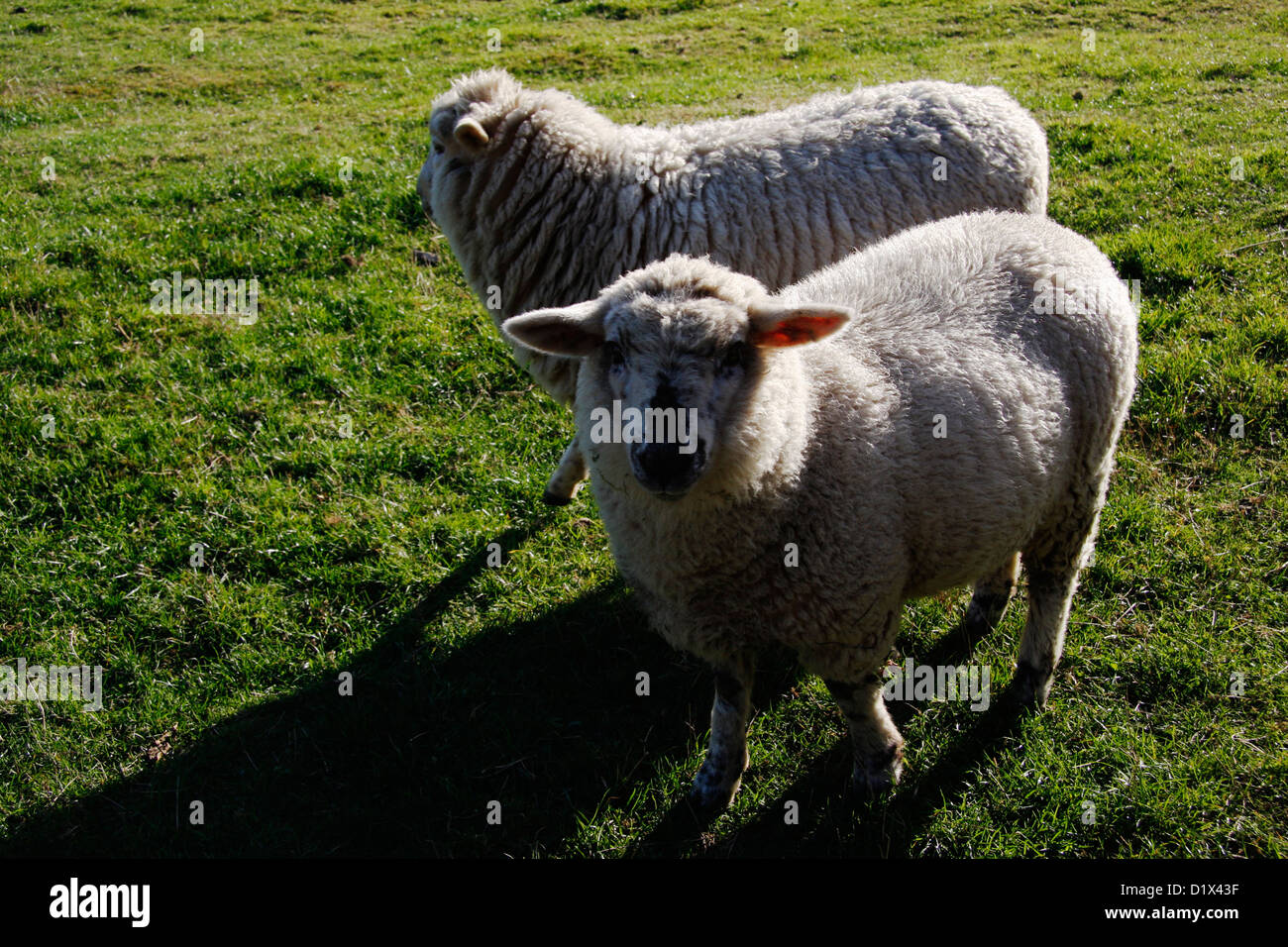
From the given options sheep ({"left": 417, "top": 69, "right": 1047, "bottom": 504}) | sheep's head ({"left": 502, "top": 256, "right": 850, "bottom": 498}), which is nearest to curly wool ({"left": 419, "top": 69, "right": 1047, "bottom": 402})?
sheep ({"left": 417, "top": 69, "right": 1047, "bottom": 504})

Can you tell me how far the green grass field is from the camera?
3.44 m

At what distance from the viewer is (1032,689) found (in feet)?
12.3

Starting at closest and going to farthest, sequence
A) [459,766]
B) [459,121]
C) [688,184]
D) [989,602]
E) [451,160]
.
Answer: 1. [459,766]
2. [989,602]
3. [688,184]
4. [459,121]
5. [451,160]

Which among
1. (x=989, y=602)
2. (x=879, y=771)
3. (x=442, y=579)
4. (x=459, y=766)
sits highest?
(x=989, y=602)

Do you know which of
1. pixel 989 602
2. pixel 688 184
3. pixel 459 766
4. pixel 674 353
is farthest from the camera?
pixel 688 184

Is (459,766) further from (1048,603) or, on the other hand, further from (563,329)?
(1048,603)

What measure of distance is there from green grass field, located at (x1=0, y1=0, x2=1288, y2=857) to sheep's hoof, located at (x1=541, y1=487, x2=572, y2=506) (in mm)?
82

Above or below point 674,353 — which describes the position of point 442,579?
below

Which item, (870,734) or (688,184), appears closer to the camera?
(870,734)

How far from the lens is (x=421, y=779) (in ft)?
11.8

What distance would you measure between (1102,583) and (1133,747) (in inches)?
38.3

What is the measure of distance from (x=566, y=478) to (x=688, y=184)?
1753 millimetres

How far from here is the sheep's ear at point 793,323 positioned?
2.66 metres

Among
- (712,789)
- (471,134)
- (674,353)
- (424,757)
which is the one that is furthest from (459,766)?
(471,134)
